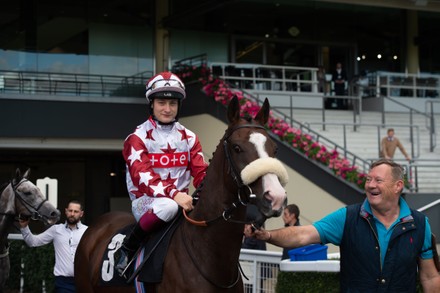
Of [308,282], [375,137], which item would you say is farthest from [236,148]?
[375,137]

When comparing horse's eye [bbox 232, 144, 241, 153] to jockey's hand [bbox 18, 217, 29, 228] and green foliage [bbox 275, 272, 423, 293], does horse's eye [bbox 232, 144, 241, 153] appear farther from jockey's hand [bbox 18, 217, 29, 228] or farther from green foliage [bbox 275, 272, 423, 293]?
jockey's hand [bbox 18, 217, 29, 228]

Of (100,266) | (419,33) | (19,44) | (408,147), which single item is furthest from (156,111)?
(419,33)

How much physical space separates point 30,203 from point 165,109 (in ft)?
11.5

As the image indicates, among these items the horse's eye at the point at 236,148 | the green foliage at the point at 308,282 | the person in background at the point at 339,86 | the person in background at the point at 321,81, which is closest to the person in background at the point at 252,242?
the horse's eye at the point at 236,148

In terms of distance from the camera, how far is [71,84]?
20188 millimetres

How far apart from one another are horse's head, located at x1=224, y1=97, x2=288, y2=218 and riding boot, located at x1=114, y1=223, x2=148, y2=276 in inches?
38.6

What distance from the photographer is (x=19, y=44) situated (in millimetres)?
20328

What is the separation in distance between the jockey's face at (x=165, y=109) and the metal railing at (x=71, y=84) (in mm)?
14925

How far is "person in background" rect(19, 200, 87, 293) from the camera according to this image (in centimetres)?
820

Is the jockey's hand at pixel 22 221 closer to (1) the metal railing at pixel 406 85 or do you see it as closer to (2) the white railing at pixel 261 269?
(2) the white railing at pixel 261 269

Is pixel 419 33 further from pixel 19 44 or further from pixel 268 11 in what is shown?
pixel 19 44

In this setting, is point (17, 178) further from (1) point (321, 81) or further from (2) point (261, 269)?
(1) point (321, 81)

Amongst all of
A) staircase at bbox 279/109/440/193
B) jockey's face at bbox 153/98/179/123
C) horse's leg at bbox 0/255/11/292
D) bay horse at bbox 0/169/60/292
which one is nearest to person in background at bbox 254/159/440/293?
jockey's face at bbox 153/98/179/123

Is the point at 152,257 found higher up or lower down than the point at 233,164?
lower down
